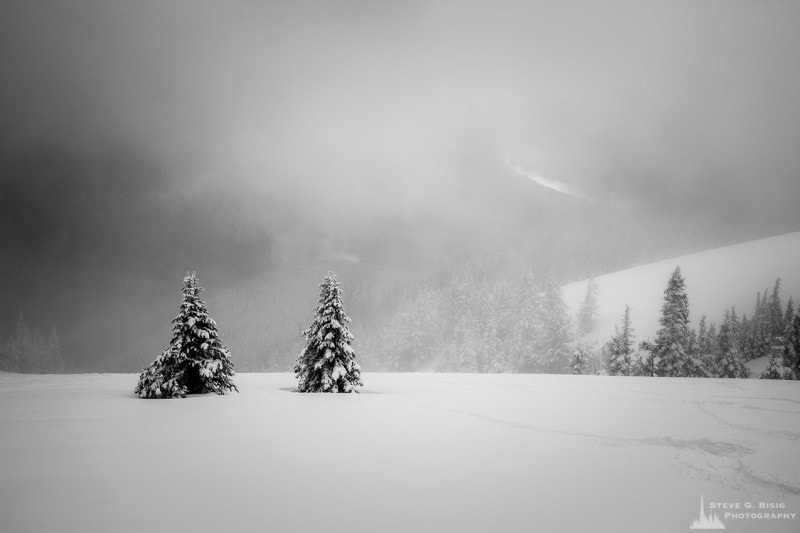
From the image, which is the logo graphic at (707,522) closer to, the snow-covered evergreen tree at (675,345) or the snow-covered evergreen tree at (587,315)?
the snow-covered evergreen tree at (675,345)

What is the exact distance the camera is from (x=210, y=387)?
17.7m

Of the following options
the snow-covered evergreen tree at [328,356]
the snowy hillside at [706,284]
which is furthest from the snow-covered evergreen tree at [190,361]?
the snowy hillside at [706,284]

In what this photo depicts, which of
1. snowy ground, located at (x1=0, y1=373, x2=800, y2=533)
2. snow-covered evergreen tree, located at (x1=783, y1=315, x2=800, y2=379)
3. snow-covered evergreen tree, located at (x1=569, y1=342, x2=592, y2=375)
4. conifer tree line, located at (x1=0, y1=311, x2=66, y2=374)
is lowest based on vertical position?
conifer tree line, located at (x1=0, y1=311, x2=66, y2=374)

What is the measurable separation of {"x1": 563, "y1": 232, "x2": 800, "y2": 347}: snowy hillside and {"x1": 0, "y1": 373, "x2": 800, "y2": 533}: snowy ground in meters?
70.5

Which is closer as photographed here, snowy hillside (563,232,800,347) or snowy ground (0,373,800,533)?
snowy ground (0,373,800,533)

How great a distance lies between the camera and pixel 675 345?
3675cm

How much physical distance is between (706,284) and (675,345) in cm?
6916

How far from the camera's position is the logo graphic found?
16.7 feet

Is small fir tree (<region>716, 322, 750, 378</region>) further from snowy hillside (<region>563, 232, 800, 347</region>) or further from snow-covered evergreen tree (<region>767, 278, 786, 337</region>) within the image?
snow-covered evergreen tree (<region>767, 278, 786, 337</region>)

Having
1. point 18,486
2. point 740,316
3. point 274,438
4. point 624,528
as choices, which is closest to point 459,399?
point 274,438

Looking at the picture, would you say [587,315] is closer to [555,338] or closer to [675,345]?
[555,338]

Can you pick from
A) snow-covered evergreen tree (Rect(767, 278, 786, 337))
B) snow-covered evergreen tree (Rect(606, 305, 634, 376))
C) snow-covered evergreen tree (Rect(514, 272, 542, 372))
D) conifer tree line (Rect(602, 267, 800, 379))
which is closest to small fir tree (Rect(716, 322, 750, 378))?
conifer tree line (Rect(602, 267, 800, 379))

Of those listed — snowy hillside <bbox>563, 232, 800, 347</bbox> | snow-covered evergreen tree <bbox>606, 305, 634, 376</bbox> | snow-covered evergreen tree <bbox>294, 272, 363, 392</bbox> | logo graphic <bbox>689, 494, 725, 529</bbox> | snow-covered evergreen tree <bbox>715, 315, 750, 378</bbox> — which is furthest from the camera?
snowy hillside <bbox>563, 232, 800, 347</bbox>

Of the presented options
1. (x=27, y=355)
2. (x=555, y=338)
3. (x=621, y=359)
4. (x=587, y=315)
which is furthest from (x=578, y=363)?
(x=27, y=355)
